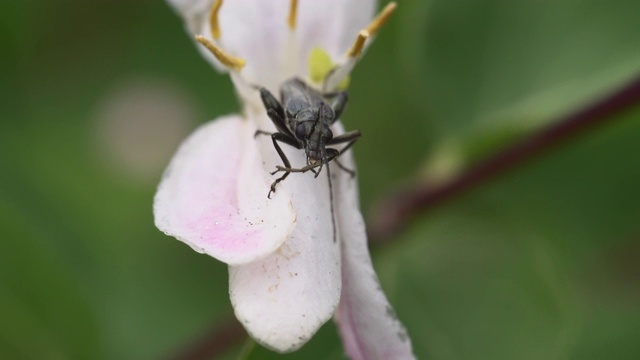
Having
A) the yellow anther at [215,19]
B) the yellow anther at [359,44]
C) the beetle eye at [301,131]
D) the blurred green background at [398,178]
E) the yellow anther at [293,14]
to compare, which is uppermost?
the yellow anther at [215,19]

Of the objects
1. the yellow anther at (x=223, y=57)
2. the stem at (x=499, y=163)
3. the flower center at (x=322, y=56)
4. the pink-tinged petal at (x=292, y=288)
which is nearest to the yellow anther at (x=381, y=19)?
the flower center at (x=322, y=56)

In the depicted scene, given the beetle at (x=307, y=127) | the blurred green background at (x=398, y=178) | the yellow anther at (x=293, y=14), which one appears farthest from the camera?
the blurred green background at (x=398, y=178)

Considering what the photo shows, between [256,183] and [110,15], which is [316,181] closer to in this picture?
[256,183]

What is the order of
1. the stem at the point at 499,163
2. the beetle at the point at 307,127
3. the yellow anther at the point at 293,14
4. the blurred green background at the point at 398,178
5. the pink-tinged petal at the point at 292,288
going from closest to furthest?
the pink-tinged petal at the point at 292,288
the beetle at the point at 307,127
the yellow anther at the point at 293,14
the stem at the point at 499,163
the blurred green background at the point at 398,178

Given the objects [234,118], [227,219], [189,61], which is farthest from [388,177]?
[227,219]

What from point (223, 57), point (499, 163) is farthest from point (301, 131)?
point (499, 163)

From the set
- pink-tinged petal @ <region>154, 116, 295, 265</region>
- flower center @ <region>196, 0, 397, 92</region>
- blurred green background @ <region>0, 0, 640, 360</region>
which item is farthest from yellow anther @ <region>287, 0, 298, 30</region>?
blurred green background @ <region>0, 0, 640, 360</region>

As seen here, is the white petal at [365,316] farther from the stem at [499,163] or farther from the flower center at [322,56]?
the stem at [499,163]

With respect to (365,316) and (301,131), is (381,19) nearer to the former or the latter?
(301,131)
